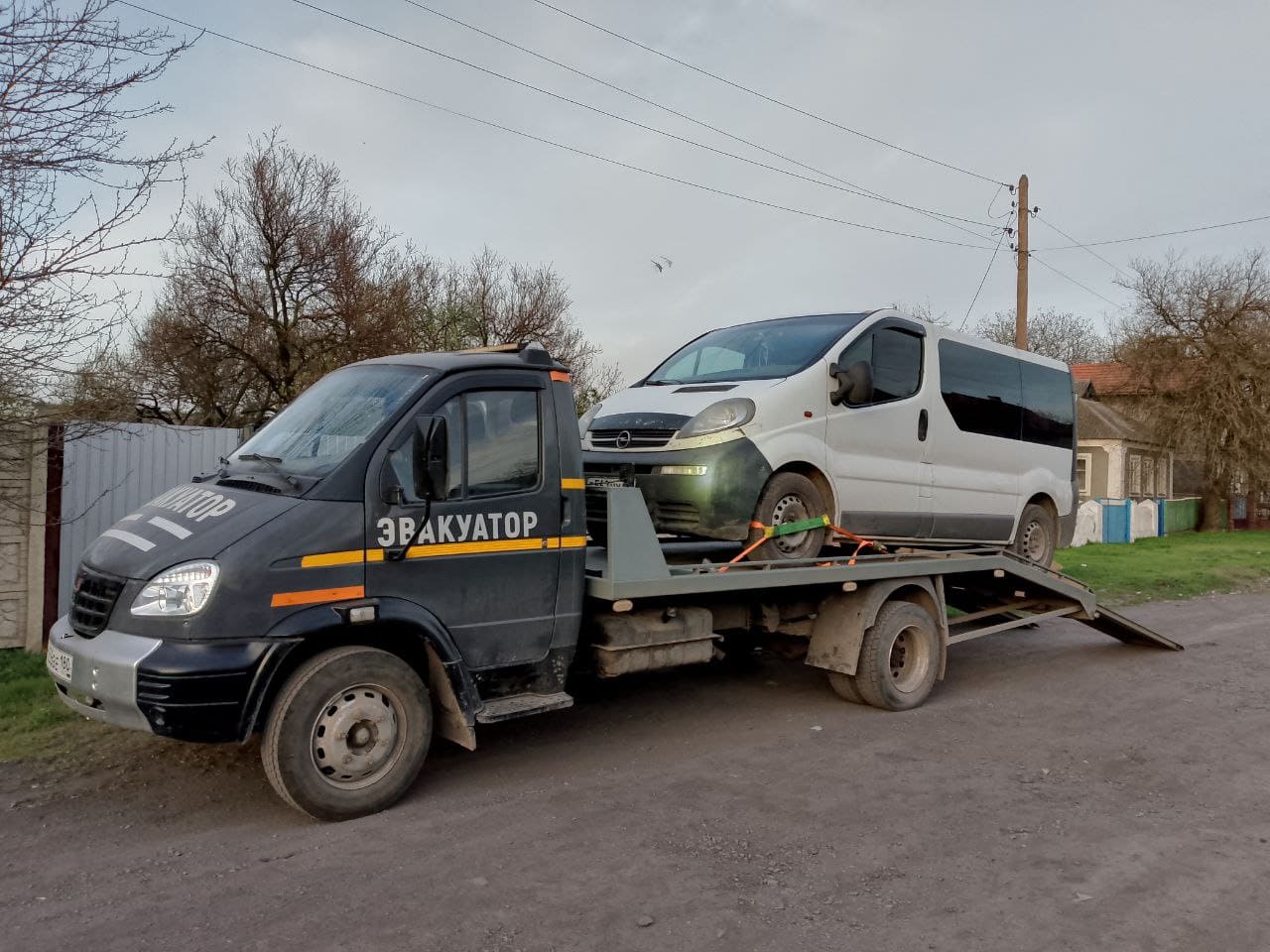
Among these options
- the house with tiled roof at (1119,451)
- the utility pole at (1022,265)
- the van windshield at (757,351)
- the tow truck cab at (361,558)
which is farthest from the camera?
the house with tiled roof at (1119,451)

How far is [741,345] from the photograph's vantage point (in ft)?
24.8

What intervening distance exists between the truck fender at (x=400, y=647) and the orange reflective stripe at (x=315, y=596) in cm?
4

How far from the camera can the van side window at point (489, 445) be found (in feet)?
17.2

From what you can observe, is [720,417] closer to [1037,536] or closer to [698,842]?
[698,842]

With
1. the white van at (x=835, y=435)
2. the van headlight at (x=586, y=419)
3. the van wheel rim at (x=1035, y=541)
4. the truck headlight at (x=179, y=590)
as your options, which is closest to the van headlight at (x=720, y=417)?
the white van at (x=835, y=435)

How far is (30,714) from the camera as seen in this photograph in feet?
21.7

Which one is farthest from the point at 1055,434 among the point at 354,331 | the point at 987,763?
the point at 354,331

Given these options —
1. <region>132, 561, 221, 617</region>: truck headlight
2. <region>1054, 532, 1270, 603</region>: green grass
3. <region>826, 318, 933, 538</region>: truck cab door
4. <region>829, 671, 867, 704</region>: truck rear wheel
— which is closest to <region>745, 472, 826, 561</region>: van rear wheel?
<region>826, 318, 933, 538</region>: truck cab door

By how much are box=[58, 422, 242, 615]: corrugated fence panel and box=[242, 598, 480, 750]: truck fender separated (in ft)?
15.1

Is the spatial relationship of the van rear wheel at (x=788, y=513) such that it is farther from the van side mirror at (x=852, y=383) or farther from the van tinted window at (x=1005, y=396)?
the van tinted window at (x=1005, y=396)

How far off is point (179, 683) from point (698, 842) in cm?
252

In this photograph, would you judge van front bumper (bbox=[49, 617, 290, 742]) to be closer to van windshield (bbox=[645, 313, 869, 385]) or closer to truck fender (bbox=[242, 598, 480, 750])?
truck fender (bbox=[242, 598, 480, 750])

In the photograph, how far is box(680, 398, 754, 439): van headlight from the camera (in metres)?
6.34

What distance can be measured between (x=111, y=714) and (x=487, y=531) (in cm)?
200
